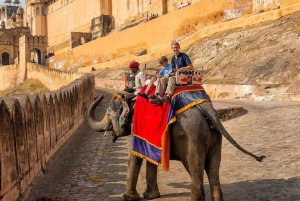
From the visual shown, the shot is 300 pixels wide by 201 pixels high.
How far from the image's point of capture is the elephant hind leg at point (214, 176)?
5797 millimetres

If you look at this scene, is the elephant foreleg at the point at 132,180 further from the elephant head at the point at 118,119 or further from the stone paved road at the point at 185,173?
the elephant head at the point at 118,119

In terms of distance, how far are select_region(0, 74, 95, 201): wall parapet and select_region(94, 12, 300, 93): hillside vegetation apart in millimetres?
9799

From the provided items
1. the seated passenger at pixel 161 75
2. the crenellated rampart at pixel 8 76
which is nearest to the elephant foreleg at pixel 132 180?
the seated passenger at pixel 161 75

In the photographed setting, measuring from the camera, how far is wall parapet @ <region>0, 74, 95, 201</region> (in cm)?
627

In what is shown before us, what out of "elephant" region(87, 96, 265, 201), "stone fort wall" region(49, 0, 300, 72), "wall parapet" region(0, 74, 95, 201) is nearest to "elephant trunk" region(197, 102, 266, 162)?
"elephant" region(87, 96, 265, 201)

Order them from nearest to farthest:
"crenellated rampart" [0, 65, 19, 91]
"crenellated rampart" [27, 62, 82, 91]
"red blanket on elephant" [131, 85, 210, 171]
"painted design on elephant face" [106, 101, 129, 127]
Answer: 1. "red blanket on elephant" [131, 85, 210, 171]
2. "painted design on elephant face" [106, 101, 129, 127]
3. "crenellated rampart" [27, 62, 82, 91]
4. "crenellated rampart" [0, 65, 19, 91]

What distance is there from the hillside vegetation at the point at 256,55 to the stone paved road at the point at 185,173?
284 inches

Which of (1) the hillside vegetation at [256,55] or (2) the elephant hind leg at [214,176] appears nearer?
(2) the elephant hind leg at [214,176]

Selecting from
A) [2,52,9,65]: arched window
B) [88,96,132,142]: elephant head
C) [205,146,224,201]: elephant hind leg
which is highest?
[2,52,9,65]: arched window

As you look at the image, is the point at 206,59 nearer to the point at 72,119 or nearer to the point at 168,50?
the point at 168,50

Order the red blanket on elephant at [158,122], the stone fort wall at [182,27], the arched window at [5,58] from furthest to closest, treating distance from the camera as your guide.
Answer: the arched window at [5,58] < the stone fort wall at [182,27] < the red blanket on elephant at [158,122]

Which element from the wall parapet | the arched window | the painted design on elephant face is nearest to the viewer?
the wall parapet

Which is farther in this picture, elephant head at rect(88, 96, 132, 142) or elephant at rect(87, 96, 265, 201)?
elephant head at rect(88, 96, 132, 142)

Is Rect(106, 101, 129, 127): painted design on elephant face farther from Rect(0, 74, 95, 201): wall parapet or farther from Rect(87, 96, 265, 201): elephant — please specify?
Rect(0, 74, 95, 201): wall parapet
